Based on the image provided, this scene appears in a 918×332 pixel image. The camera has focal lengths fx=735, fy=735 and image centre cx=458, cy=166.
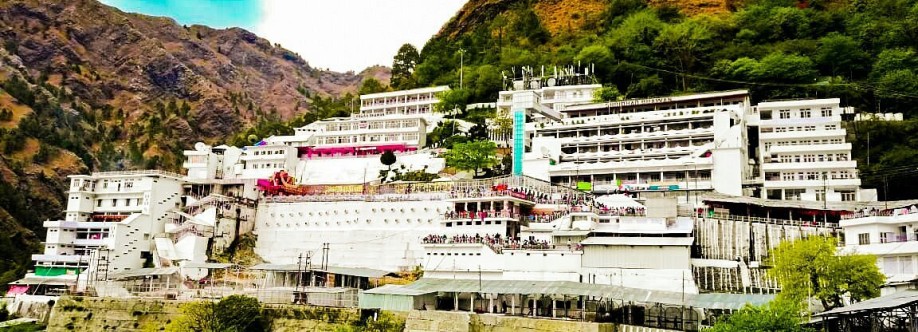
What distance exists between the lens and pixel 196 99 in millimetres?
152875

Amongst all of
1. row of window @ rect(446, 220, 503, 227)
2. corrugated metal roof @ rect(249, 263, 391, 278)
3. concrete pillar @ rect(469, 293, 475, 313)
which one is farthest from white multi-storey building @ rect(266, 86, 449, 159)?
concrete pillar @ rect(469, 293, 475, 313)

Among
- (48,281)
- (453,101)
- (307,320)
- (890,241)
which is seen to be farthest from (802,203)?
(48,281)

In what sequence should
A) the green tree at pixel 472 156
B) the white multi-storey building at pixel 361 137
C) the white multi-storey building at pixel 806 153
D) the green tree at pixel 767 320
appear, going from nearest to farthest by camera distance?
1. the green tree at pixel 767 320
2. the white multi-storey building at pixel 806 153
3. the green tree at pixel 472 156
4. the white multi-storey building at pixel 361 137

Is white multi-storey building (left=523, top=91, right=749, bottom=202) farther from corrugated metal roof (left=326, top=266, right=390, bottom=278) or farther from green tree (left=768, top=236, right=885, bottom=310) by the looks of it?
green tree (left=768, top=236, right=885, bottom=310)

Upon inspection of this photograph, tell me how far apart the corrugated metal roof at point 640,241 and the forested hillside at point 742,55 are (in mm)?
21034

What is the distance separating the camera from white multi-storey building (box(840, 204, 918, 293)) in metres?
37.8

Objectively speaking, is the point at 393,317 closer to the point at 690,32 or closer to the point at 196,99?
the point at 690,32

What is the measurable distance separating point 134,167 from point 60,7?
64.5m

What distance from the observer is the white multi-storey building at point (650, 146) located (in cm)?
5789

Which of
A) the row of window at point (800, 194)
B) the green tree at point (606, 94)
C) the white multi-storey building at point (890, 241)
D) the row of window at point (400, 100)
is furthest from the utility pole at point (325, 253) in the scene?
the row of window at point (400, 100)

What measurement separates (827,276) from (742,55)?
48.3 meters

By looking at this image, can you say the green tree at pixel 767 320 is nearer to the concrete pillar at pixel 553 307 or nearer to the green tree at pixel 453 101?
Answer: the concrete pillar at pixel 553 307

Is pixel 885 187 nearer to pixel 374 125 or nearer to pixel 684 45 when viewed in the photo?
pixel 684 45

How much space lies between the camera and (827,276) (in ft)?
111
